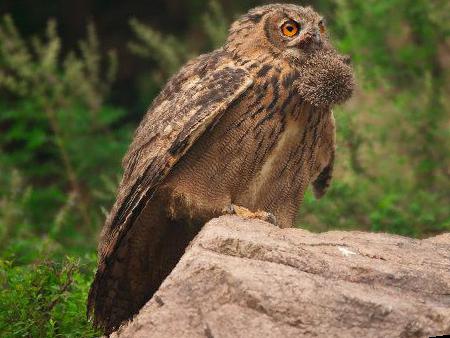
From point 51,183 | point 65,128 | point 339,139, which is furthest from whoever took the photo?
point 51,183

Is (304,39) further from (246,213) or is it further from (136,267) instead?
(136,267)

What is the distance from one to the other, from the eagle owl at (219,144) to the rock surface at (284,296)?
71 centimetres

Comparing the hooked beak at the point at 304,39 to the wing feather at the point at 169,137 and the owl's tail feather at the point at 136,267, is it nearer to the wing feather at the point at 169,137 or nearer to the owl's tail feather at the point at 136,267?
the wing feather at the point at 169,137

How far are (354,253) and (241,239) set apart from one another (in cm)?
49

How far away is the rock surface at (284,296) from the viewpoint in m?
3.23

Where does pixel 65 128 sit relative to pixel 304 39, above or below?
below

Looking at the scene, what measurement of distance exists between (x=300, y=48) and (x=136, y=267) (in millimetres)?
1246

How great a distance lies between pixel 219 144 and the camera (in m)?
4.36

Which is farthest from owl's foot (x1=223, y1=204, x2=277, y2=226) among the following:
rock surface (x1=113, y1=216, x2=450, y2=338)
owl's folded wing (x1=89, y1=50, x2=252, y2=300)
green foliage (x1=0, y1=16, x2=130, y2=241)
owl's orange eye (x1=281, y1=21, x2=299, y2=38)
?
green foliage (x1=0, y1=16, x2=130, y2=241)

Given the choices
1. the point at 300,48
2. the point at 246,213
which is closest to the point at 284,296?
the point at 246,213

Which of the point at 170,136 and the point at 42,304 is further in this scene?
the point at 170,136

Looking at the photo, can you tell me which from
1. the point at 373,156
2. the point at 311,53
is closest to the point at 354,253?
the point at 311,53

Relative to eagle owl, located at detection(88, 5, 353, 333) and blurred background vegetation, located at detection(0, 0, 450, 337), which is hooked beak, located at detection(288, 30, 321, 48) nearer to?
eagle owl, located at detection(88, 5, 353, 333)

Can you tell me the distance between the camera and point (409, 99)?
7367 mm
